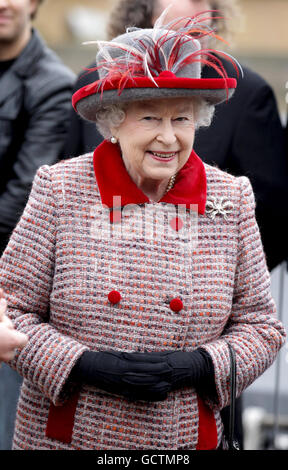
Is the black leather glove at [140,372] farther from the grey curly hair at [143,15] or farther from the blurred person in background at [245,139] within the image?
the grey curly hair at [143,15]

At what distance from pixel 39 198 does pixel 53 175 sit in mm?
94

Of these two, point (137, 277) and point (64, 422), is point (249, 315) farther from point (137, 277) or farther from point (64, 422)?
point (64, 422)

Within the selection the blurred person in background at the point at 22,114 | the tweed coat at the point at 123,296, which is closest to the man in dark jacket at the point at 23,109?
the blurred person in background at the point at 22,114

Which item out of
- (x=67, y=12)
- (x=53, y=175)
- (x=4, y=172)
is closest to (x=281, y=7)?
(x=67, y=12)

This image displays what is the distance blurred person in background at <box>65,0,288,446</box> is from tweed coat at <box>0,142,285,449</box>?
25.8 inches

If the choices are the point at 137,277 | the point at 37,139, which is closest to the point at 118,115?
the point at 137,277

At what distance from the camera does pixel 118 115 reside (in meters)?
2.61

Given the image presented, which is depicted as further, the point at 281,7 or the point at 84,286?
the point at 281,7

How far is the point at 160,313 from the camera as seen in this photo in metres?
2.61

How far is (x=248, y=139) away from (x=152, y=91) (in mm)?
1051

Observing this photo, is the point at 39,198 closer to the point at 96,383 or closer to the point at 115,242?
the point at 115,242

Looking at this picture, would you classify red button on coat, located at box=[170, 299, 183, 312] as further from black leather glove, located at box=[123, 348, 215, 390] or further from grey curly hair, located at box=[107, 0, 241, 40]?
grey curly hair, located at box=[107, 0, 241, 40]

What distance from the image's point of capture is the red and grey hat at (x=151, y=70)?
2.48m

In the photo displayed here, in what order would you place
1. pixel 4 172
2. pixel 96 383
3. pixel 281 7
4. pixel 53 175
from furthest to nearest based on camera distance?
pixel 281 7
pixel 4 172
pixel 53 175
pixel 96 383
